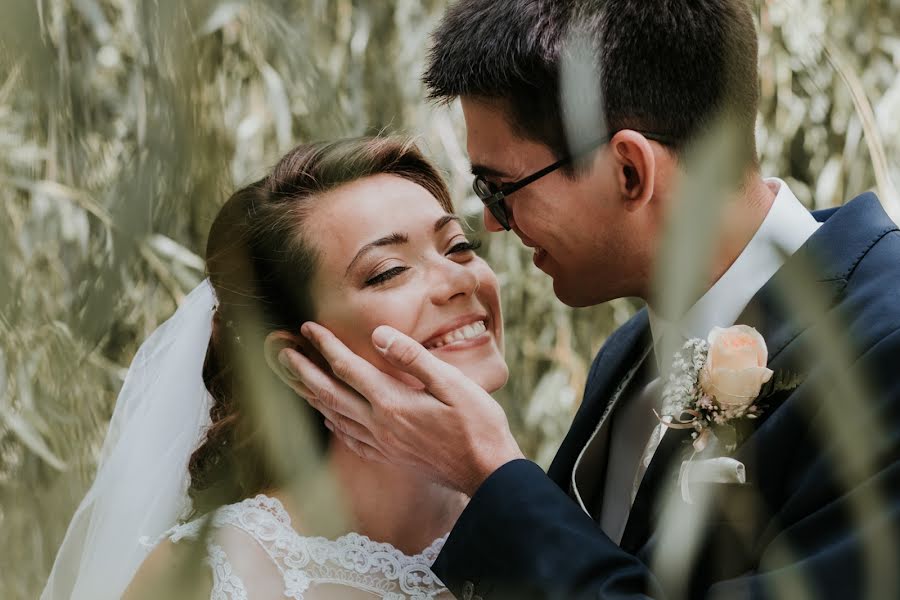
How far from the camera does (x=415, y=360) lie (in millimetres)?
1781

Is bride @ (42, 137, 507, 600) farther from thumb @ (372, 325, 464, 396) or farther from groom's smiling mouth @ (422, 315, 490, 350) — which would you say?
thumb @ (372, 325, 464, 396)

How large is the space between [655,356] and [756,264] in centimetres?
39

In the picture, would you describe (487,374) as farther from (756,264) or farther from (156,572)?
(156,572)

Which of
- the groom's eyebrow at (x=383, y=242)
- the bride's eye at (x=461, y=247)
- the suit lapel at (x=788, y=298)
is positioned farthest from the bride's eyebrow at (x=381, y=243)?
the suit lapel at (x=788, y=298)

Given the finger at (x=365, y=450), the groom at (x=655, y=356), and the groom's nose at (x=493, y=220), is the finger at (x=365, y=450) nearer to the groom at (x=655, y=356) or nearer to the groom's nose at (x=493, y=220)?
the groom at (x=655, y=356)

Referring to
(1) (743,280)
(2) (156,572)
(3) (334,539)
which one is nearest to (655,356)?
(1) (743,280)

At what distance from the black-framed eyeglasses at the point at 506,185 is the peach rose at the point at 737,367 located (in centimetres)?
34

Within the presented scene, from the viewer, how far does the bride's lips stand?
2021 millimetres

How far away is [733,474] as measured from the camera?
5.17 ft

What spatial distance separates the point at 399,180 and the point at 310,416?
513 millimetres

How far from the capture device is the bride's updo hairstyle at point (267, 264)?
84.9 inches

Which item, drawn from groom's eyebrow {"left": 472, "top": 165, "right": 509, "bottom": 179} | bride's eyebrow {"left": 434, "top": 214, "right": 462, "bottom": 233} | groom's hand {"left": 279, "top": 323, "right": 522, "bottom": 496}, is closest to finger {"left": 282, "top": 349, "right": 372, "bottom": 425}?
groom's hand {"left": 279, "top": 323, "right": 522, "bottom": 496}

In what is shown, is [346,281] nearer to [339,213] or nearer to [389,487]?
[339,213]

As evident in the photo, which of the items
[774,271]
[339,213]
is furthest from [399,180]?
[774,271]
